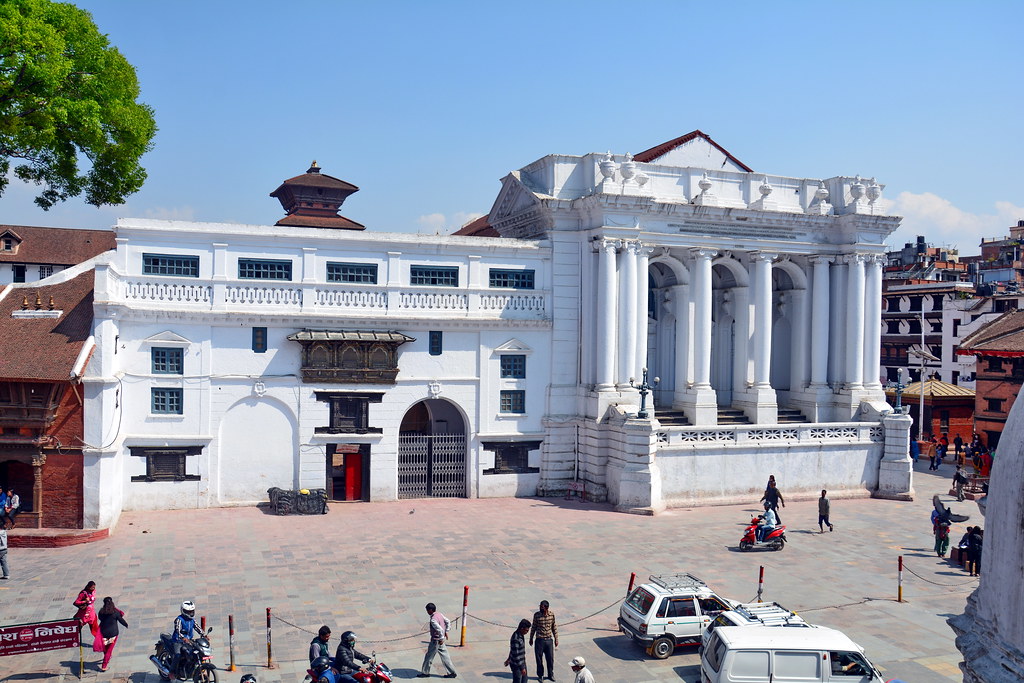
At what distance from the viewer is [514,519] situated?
30531mm

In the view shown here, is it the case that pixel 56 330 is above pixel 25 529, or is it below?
above

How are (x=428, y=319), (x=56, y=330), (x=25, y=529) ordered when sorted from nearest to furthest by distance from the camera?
(x=25, y=529), (x=56, y=330), (x=428, y=319)

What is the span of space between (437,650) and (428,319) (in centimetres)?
1841

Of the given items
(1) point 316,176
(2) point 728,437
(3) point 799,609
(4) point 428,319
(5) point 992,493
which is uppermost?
(1) point 316,176

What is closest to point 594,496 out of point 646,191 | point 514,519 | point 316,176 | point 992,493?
point 514,519

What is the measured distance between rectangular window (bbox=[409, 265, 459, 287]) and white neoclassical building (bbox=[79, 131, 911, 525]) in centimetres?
8

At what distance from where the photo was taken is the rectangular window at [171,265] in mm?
30859

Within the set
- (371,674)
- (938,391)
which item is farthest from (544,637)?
(938,391)

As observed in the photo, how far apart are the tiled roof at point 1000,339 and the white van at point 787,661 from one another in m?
37.8

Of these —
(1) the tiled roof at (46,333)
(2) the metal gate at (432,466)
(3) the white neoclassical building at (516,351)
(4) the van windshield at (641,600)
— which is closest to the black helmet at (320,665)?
(4) the van windshield at (641,600)

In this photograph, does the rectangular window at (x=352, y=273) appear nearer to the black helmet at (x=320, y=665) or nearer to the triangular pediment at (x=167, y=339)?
the triangular pediment at (x=167, y=339)

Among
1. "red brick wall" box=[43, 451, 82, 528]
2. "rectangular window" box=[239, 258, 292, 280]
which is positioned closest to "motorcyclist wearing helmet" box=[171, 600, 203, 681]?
"red brick wall" box=[43, 451, 82, 528]

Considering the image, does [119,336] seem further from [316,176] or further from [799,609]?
[316,176]

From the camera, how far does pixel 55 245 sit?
62625 millimetres
